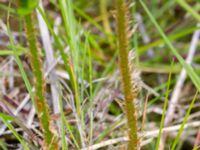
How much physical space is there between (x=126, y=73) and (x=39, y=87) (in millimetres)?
136

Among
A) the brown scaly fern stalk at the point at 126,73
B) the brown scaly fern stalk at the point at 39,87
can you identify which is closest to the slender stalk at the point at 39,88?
the brown scaly fern stalk at the point at 39,87

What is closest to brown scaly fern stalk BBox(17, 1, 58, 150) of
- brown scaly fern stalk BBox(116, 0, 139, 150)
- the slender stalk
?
the slender stalk

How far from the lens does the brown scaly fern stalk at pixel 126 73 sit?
1.74ft

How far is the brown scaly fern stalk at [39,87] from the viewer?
22.3 inches

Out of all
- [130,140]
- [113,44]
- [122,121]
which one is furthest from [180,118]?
[130,140]

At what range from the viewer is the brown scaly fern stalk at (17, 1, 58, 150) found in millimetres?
567

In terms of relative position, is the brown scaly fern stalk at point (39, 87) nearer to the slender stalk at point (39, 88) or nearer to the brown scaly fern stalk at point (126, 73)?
the slender stalk at point (39, 88)

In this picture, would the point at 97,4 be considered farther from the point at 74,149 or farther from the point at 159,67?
the point at 74,149

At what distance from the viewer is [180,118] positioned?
3.37 ft

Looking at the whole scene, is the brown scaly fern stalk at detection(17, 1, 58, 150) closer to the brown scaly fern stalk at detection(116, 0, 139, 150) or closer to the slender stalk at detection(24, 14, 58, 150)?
the slender stalk at detection(24, 14, 58, 150)

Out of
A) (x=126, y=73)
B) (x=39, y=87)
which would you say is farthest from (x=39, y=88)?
(x=126, y=73)

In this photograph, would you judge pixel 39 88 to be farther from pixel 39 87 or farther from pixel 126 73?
pixel 126 73

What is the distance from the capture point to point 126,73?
22.6 inches

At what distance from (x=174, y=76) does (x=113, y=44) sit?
0.65 feet
